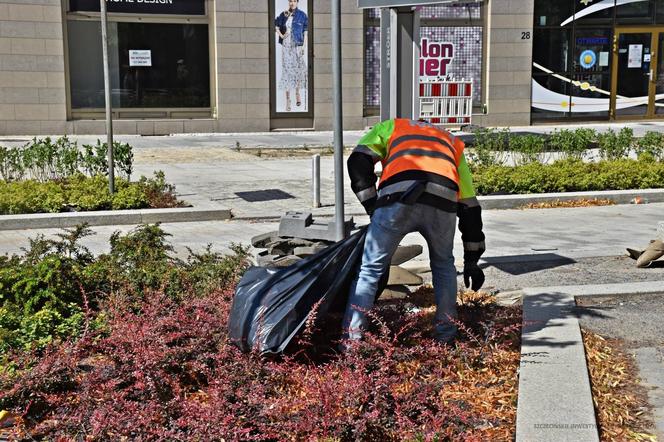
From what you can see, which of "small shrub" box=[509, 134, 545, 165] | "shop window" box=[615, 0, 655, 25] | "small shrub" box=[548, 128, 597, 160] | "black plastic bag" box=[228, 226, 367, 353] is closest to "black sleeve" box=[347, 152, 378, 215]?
"black plastic bag" box=[228, 226, 367, 353]

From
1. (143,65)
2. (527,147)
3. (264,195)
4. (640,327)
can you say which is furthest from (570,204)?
(143,65)

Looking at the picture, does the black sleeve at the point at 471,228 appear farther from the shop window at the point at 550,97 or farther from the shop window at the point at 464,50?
the shop window at the point at 550,97

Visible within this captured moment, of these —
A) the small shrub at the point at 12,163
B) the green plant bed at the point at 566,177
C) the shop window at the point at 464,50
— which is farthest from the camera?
the shop window at the point at 464,50

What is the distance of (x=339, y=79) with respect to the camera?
638 cm

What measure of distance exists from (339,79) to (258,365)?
2.62 metres

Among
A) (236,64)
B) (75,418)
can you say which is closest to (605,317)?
(75,418)

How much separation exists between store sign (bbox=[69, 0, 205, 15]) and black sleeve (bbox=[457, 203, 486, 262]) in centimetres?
1744

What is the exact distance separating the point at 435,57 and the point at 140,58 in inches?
290

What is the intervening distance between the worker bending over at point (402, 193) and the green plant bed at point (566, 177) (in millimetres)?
7106

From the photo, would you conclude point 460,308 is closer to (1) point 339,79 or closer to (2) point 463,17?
(1) point 339,79

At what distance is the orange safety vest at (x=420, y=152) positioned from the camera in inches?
189

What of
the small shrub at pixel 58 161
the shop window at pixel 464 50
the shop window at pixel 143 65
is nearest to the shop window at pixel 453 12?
the shop window at pixel 464 50

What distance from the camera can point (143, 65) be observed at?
70.7ft

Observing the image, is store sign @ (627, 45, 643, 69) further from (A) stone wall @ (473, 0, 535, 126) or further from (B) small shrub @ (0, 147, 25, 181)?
(B) small shrub @ (0, 147, 25, 181)
